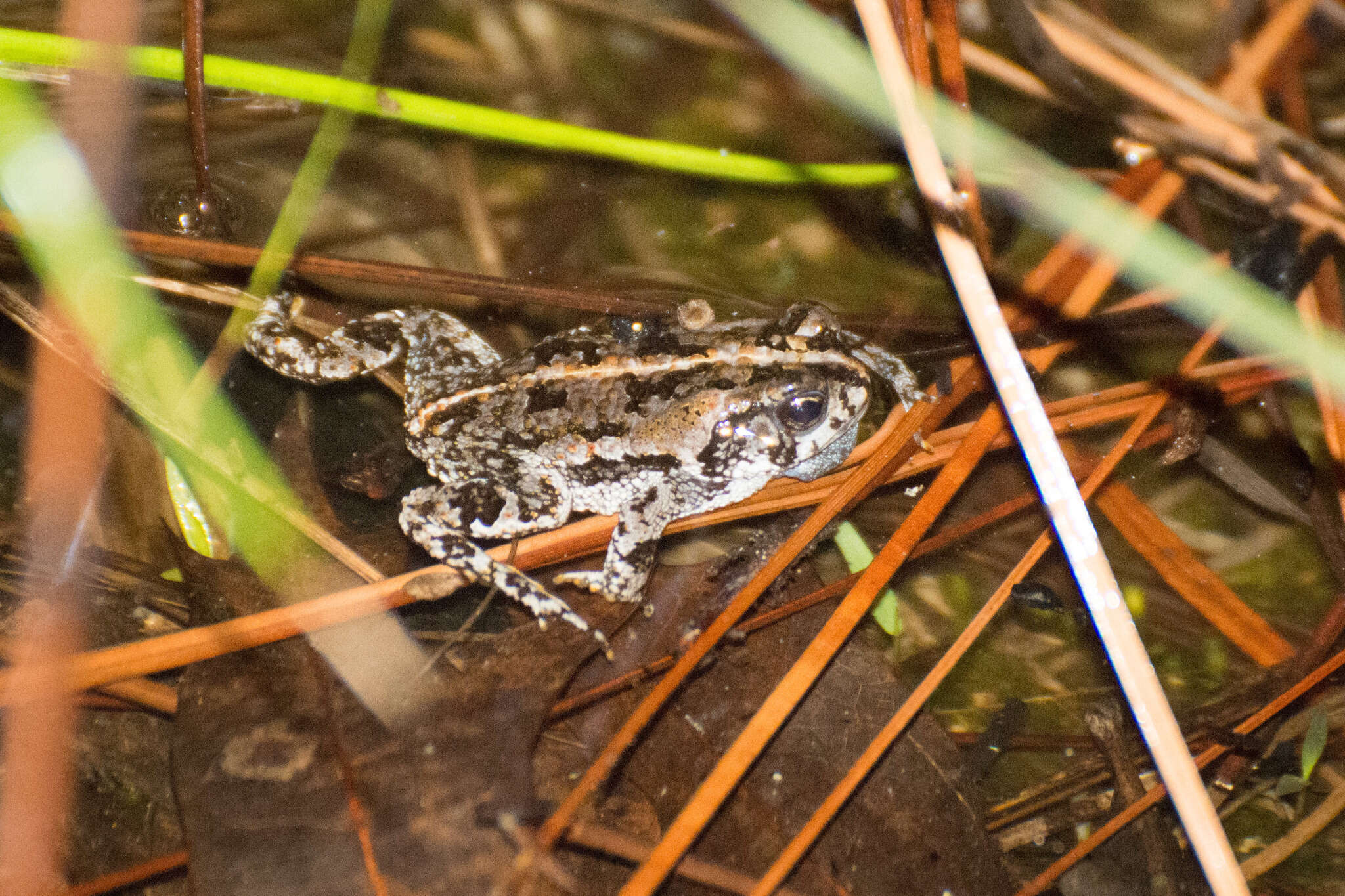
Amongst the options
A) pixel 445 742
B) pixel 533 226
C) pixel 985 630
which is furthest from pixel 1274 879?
pixel 533 226

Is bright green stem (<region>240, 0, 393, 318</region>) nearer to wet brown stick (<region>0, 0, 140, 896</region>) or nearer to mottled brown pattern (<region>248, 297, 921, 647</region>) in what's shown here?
mottled brown pattern (<region>248, 297, 921, 647</region>)

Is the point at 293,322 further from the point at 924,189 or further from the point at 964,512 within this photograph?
the point at 964,512

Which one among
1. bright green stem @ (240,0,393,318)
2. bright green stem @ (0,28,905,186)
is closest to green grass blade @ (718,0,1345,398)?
bright green stem @ (0,28,905,186)

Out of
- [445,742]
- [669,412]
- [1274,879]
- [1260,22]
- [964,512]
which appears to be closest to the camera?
[445,742]

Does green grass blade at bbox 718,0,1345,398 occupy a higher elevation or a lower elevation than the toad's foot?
higher

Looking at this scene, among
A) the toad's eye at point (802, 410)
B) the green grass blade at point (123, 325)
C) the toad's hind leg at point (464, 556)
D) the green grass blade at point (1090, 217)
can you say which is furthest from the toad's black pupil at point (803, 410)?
the green grass blade at point (123, 325)

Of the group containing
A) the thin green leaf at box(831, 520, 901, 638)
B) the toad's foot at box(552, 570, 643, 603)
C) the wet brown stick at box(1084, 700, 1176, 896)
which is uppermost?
the thin green leaf at box(831, 520, 901, 638)

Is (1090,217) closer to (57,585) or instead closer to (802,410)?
(802,410)

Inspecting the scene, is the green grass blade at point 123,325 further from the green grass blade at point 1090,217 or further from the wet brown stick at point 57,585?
the green grass blade at point 1090,217
